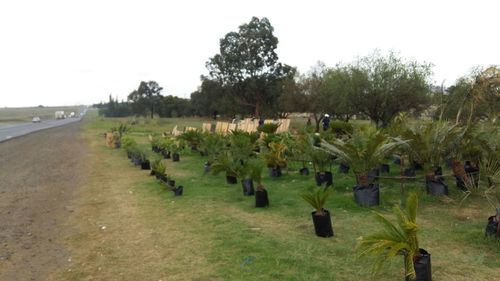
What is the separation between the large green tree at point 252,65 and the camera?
44281 millimetres

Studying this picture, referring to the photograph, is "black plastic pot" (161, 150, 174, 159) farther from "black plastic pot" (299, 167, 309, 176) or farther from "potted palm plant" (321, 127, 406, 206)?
"potted palm plant" (321, 127, 406, 206)

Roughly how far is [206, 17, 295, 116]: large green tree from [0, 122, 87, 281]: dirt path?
32.2 meters

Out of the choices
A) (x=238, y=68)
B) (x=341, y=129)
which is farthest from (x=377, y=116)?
(x=238, y=68)

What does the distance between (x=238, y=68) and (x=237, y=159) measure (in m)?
36.2

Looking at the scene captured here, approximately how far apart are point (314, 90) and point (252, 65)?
10.6 m

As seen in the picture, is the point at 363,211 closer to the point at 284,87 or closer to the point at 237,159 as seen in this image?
the point at 237,159

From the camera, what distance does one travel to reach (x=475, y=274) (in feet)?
11.8

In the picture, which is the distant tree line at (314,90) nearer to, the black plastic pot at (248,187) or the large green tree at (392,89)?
the large green tree at (392,89)

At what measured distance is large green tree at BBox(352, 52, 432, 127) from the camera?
22.4 meters

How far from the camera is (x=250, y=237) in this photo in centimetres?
498

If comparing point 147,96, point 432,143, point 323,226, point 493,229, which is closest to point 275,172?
point 432,143

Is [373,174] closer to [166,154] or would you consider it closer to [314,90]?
[166,154]

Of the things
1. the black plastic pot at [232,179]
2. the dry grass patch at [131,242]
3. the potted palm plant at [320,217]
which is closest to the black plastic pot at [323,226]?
the potted palm plant at [320,217]

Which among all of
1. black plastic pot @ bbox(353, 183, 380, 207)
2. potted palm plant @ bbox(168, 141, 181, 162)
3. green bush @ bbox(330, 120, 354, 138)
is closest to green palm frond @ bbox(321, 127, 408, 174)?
black plastic pot @ bbox(353, 183, 380, 207)
